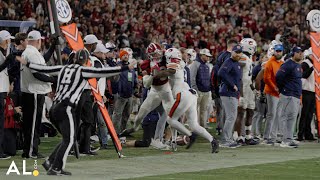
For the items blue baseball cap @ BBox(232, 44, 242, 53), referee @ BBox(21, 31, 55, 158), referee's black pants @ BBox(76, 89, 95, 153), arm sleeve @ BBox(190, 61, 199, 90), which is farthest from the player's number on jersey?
arm sleeve @ BBox(190, 61, 199, 90)

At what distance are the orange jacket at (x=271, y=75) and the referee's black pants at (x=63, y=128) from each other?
23.3ft

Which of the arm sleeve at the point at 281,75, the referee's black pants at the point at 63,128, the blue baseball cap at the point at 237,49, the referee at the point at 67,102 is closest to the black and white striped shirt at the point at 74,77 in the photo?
the referee at the point at 67,102

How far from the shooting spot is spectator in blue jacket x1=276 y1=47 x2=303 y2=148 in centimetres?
1936

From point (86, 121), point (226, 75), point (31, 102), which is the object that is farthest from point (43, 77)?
point (226, 75)

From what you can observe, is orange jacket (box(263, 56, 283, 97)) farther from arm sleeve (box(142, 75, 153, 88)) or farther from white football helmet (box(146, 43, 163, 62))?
arm sleeve (box(142, 75, 153, 88))

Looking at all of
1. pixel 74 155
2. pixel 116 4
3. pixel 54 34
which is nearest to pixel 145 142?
pixel 74 155

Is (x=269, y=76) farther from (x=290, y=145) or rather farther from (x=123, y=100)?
(x=123, y=100)

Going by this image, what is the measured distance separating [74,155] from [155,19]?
18.0 m

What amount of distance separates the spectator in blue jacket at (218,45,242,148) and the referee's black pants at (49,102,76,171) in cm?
555

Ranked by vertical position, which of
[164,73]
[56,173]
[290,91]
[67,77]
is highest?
[67,77]

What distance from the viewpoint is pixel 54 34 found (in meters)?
16.6

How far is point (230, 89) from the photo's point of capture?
19.0 metres

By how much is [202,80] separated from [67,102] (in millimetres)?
9010

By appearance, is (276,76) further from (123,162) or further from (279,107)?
(123,162)
